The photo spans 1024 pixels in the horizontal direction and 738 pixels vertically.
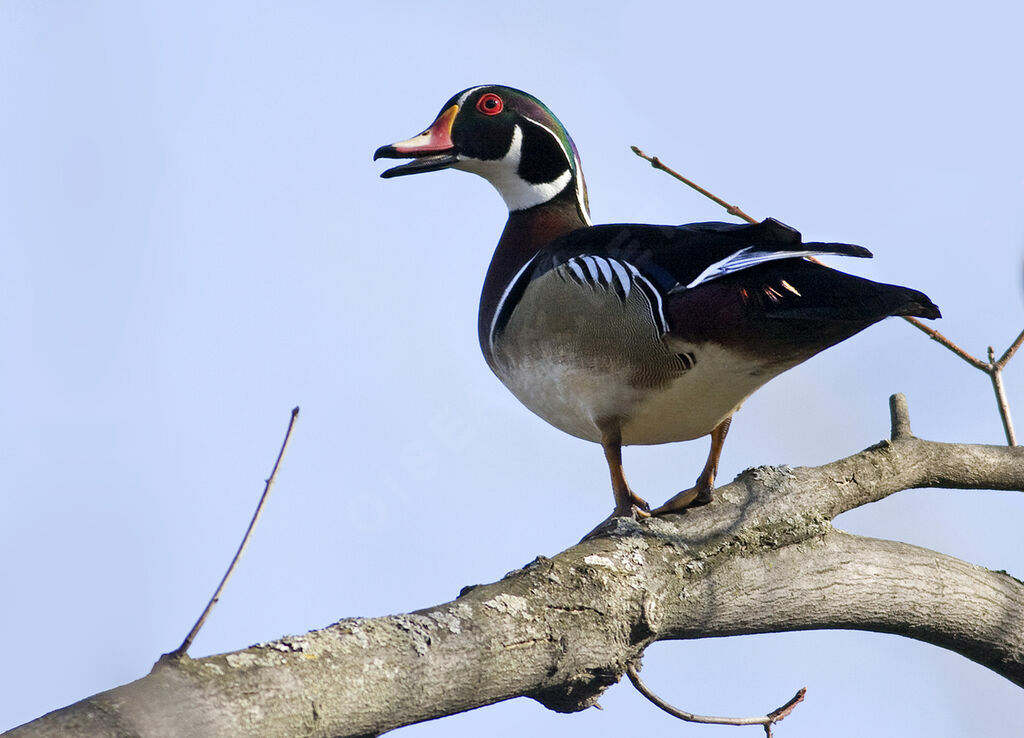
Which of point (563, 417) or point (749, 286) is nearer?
point (749, 286)

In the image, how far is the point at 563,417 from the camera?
314cm

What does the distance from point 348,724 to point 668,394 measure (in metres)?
1.33

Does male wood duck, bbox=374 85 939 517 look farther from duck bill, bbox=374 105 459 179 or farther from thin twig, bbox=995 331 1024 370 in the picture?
thin twig, bbox=995 331 1024 370

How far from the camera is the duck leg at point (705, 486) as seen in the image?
3.03 meters

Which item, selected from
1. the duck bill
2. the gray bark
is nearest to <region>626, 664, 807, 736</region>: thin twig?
the gray bark

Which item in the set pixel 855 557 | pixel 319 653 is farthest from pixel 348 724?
pixel 855 557

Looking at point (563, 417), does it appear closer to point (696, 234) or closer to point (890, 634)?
point (696, 234)

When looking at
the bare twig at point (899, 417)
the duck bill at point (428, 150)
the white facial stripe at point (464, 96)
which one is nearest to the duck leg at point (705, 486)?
the bare twig at point (899, 417)

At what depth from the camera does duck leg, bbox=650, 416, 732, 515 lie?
3029 millimetres

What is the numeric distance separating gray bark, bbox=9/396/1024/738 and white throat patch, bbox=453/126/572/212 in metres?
1.18

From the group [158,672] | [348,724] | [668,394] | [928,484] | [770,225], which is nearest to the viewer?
[158,672]

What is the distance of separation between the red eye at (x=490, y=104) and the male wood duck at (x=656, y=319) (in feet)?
0.78

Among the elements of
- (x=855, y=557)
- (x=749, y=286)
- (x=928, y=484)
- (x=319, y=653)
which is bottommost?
(x=319, y=653)

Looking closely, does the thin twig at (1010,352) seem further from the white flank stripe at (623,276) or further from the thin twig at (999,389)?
the white flank stripe at (623,276)
